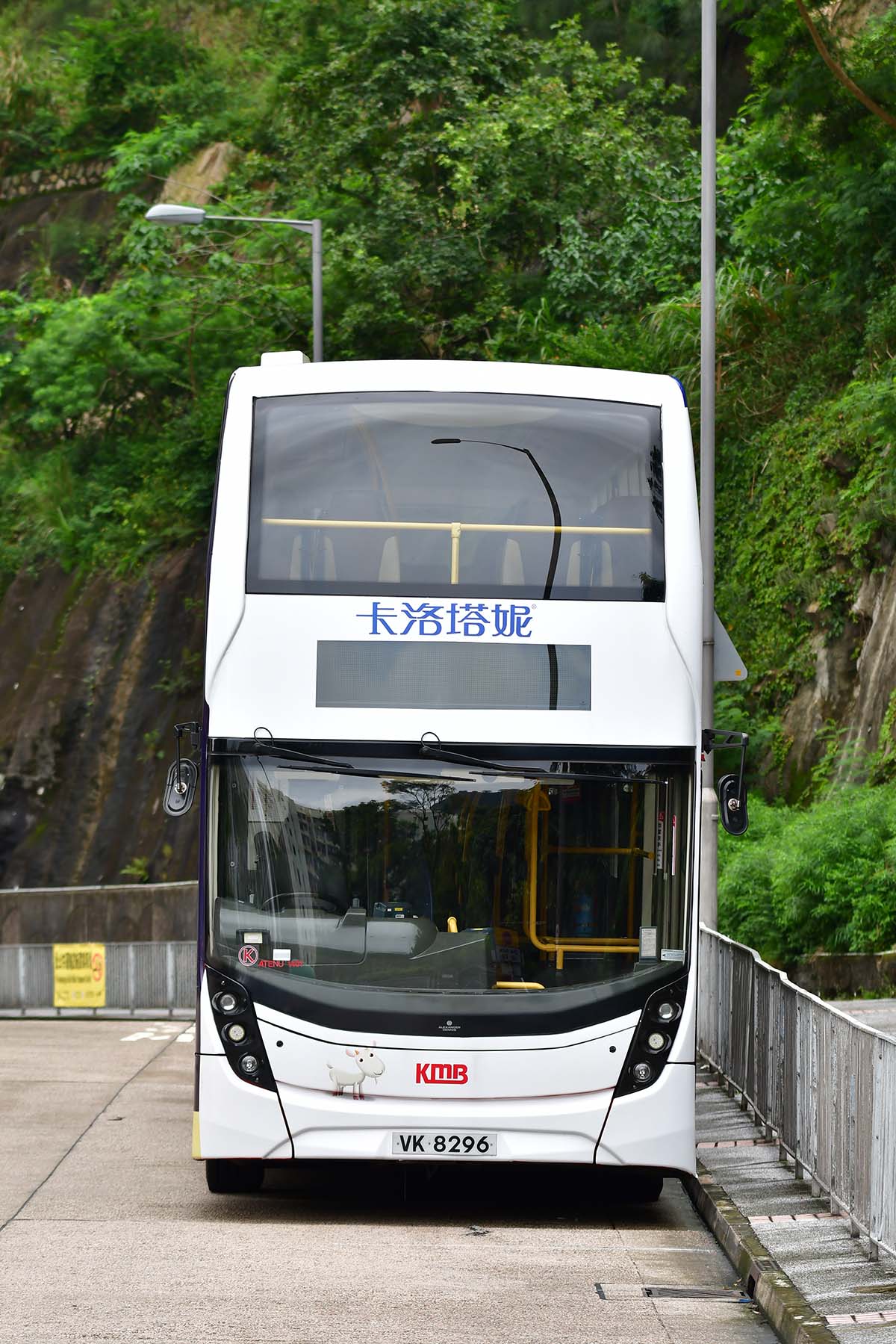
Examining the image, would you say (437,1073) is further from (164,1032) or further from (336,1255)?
(164,1032)

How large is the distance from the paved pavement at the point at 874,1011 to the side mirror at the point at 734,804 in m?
4.13

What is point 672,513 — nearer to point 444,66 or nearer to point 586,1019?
point 586,1019

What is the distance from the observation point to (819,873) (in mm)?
18062

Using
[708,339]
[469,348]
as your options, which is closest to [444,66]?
[469,348]

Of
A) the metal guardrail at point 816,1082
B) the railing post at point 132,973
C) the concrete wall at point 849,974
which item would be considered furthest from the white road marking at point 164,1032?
the metal guardrail at point 816,1082

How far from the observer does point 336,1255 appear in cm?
909

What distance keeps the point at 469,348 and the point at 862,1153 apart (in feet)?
85.1

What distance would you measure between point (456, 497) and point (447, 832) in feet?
6.27

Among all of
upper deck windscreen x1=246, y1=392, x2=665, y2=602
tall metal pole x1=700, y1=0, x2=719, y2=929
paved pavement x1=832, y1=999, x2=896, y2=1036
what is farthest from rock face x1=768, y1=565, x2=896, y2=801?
upper deck windscreen x1=246, y1=392, x2=665, y2=602

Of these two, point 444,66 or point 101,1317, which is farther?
point 444,66

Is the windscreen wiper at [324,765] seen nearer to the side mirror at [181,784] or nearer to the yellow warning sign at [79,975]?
the side mirror at [181,784]

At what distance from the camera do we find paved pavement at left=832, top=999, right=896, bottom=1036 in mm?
14672

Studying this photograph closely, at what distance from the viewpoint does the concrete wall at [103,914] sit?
100 feet

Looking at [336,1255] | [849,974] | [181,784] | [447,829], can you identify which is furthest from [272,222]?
[336,1255]
